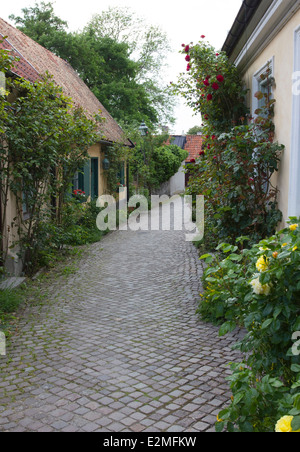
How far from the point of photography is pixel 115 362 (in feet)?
13.9

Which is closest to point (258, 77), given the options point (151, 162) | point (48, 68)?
point (48, 68)

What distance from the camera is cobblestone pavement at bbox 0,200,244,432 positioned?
10.6 feet

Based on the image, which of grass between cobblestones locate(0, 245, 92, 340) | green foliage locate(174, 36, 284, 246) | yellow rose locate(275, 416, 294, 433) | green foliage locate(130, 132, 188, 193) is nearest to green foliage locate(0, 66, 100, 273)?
grass between cobblestones locate(0, 245, 92, 340)

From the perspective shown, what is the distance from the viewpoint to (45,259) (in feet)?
26.8

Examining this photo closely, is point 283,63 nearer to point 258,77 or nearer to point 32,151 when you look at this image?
point 258,77

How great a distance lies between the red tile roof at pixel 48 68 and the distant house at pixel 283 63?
4.85 m

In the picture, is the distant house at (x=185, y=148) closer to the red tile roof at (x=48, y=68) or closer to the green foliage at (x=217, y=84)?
the red tile roof at (x=48, y=68)

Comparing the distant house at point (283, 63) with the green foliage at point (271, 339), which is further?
the distant house at point (283, 63)

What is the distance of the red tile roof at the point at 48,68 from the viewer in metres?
9.91

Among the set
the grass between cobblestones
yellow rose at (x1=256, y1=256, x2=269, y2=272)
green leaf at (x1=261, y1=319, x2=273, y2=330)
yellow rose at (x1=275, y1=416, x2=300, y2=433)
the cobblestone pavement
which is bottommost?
the cobblestone pavement

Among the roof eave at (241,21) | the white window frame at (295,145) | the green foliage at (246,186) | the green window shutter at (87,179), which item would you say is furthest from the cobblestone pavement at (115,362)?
the green window shutter at (87,179)

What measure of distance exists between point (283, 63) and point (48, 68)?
10.1 m

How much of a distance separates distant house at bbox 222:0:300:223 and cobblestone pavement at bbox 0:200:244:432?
1871mm

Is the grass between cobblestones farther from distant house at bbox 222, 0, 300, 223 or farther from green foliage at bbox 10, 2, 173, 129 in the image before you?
green foliage at bbox 10, 2, 173, 129
